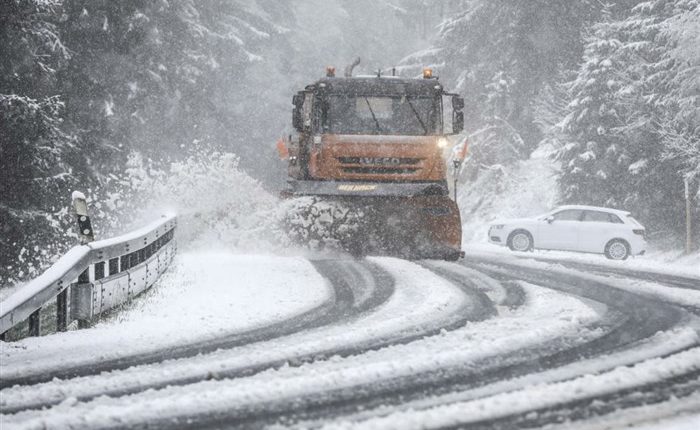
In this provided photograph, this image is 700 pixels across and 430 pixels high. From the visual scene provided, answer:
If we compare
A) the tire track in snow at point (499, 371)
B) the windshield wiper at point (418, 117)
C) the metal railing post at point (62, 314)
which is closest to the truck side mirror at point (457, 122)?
the windshield wiper at point (418, 117)

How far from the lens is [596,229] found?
18922 millimetres

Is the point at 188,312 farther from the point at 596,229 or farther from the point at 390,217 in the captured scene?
the point at 596,229

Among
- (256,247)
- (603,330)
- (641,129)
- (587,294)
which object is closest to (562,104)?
(641,129)

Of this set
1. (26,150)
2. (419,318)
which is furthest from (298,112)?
(419,318)

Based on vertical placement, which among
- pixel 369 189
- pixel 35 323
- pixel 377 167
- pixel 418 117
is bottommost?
pixel 35 323

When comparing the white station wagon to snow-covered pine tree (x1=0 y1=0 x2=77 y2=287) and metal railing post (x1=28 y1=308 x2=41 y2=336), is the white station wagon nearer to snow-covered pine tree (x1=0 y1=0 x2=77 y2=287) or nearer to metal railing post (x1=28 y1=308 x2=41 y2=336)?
snow-covered pine tree (x1=0 y1=0 x2=77 y2=287)

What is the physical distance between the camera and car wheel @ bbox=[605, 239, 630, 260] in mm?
18609

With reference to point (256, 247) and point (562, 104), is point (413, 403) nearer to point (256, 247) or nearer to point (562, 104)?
point (256, 247)

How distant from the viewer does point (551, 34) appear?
28453mm

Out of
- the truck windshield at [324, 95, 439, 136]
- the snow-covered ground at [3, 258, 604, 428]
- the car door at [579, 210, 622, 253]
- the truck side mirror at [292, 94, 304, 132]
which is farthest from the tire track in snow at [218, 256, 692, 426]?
the car door at [579, 210, 622, 253]

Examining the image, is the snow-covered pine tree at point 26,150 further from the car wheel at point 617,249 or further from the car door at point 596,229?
the car wheel at point 617,249

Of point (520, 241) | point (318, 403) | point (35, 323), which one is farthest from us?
point (520, 241)

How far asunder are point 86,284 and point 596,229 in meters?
15.3

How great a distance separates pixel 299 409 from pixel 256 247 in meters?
9.67
